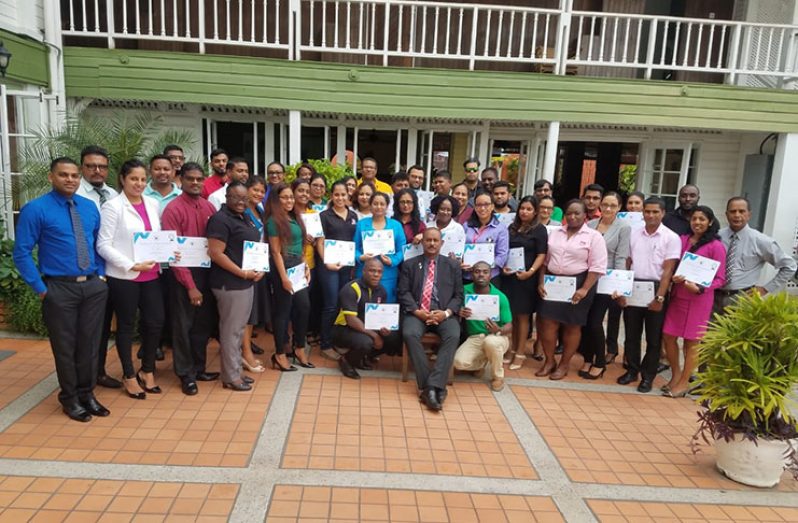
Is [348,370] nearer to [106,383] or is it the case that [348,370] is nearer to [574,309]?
[106,383]

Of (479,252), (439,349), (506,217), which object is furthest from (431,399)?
(506,217)

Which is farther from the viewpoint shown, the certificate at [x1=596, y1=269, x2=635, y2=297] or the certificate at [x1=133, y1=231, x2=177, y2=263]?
the certificate at [x1=596, y1=269, x2=635, y2=297]

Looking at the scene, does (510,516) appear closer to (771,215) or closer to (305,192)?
(305,192)

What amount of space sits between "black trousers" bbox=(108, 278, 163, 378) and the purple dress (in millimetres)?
4710

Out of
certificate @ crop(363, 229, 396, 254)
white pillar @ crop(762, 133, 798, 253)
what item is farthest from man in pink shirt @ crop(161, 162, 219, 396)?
white pillar @ crop(762, 133, 798, 253)

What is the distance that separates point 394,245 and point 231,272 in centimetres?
166

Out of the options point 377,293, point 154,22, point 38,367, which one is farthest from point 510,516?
point 154,22

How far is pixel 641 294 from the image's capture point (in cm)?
516

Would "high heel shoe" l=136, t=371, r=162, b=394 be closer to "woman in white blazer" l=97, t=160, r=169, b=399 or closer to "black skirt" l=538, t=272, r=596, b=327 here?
"woman in white blazer" l=97, t=160, r=169, b=399

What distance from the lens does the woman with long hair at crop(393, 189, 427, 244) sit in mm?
5547

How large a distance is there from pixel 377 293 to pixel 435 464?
192cm

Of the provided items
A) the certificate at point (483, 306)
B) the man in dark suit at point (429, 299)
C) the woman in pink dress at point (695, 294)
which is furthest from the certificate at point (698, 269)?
the man in dark suit at point (429, 299)

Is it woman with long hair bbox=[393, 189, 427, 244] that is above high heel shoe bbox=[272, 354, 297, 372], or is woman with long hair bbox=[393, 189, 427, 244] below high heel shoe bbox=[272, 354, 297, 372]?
above

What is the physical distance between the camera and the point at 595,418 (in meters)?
4.68
